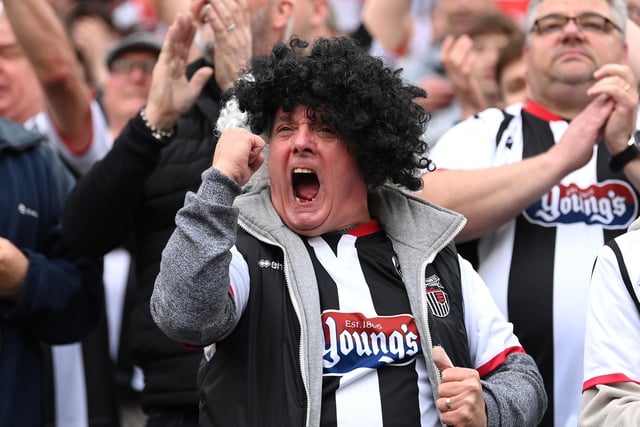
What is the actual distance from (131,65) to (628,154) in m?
2.91

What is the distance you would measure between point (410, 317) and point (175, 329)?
717 mm

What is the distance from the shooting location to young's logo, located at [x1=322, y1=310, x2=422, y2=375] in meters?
3.37

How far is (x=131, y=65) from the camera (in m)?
6.14

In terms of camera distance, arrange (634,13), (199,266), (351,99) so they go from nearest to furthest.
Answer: (199,266), (351,99), (634,13)

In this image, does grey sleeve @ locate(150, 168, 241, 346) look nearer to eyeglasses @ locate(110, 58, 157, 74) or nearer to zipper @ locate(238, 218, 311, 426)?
zipper @ locate(238, 218, 311, 426)

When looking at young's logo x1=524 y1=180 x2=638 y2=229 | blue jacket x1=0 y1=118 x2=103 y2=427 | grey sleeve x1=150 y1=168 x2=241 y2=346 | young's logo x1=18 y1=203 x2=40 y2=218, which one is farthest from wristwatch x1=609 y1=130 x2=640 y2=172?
young's logo x1=18 y1=203 x2=40 y2=218

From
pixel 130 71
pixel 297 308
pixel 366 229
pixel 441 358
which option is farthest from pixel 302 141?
pixel 130 71

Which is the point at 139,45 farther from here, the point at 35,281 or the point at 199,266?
the point at 199,266

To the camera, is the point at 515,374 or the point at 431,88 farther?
the point at 431,88

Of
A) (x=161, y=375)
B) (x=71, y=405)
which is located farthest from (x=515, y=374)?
(x=71, y=405)

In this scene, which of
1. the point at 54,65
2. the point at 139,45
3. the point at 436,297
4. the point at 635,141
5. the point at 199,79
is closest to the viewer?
the point at 436,297

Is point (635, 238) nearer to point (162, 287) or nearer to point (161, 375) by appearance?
point (162, 287)

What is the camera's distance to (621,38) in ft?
15.5

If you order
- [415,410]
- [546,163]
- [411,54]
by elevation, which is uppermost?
[411,54]
